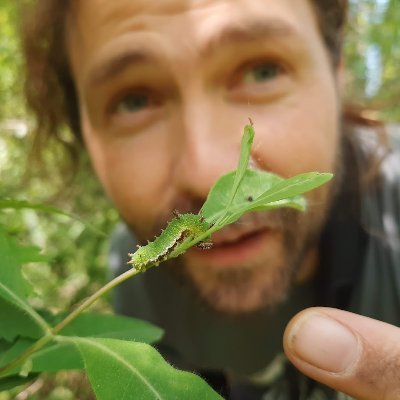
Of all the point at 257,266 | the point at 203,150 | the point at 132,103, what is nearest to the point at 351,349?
the point at 203,150

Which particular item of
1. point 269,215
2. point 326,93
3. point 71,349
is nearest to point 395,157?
point 326,93

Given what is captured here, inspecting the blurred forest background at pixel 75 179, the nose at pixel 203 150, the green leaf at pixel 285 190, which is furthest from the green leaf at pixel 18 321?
the blurred forest background at pixel 75 179

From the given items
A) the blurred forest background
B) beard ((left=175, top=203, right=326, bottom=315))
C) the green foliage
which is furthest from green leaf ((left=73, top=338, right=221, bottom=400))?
the blurred forest background

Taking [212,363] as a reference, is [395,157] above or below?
above

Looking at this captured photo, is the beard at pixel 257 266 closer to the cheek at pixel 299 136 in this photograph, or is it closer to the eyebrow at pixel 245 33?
the cheek at pixel 299 136

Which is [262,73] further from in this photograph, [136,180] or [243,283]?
[243,283]

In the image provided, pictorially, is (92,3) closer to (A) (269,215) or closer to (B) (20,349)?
(A) (269,215)
